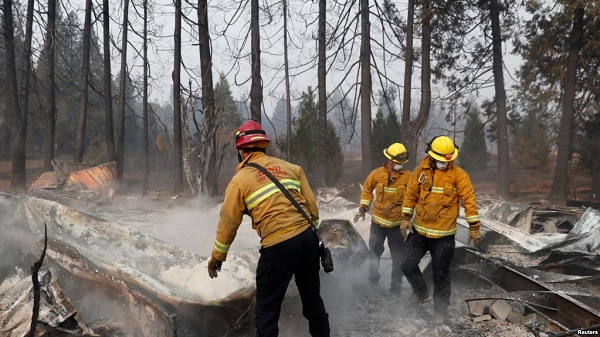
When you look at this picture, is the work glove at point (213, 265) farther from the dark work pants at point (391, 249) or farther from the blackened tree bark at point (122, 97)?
the blackened tree bark at point (122, 97)

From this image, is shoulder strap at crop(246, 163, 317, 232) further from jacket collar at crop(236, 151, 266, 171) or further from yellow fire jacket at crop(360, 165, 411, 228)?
yellow fire jacket at crop(360, 165, 411, 228)

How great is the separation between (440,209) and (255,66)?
7.12 metres

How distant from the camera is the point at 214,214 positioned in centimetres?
930

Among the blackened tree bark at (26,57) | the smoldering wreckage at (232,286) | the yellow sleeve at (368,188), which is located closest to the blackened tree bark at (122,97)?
the blackened tree bark at (26,57)

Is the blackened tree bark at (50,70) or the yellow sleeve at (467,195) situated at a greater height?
the blackened tree bark at (50,70)

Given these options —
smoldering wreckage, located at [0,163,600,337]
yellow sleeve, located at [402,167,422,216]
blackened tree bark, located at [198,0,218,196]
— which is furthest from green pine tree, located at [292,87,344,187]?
yellow sleeve, located at [402,167,422,216]

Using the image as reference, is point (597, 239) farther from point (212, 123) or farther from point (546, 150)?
point (546, 150)

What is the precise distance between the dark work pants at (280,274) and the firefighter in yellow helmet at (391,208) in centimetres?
231

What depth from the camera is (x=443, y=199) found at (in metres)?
4.41

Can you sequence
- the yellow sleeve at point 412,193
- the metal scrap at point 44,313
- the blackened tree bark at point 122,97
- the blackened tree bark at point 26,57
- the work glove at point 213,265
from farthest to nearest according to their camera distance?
the blackened tree bark at point 122,97
the blackened tree bark at point 26,57
the yellow sleeve at point 412,193
the work glove at point 213,265
the metal scrap at point 44,313

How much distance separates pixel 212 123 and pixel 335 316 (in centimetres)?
599

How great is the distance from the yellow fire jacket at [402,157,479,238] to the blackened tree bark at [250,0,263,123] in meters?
6.45

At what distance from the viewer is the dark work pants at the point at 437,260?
447 cm

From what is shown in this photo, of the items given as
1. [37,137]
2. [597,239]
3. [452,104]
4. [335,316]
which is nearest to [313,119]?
[452,104]
